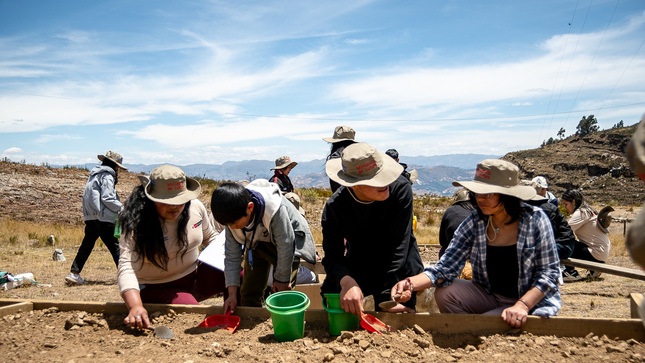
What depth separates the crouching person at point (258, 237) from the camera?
2744 millimetres

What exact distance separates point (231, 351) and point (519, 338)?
5.25 feet

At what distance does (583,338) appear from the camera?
2.56m

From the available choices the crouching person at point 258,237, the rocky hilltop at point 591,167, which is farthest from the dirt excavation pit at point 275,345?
the rocky hilltop at point 591,167

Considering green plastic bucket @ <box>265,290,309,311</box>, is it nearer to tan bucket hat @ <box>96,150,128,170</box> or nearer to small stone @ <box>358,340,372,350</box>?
small stone @ <box>358,340,372,350</box>

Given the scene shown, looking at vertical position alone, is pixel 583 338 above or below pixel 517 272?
below

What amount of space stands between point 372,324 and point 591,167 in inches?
2283

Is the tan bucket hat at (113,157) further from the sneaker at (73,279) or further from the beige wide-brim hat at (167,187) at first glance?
the beige wide-brim hat at (167,187)

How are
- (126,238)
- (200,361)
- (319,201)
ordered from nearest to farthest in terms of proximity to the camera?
1. (200,361)
2. (126,238)
3. (319,201)

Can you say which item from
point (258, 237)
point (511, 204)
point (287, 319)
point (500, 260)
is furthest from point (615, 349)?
point (258, 237)

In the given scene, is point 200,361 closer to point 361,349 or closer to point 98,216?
point 361,349

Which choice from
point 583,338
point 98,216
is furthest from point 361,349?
point 98,216

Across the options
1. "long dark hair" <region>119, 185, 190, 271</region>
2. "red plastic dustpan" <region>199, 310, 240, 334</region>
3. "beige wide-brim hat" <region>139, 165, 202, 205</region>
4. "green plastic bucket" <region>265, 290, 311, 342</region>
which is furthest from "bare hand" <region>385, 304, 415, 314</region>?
"long dark hair" <region>119, 185, 190, 271</region>

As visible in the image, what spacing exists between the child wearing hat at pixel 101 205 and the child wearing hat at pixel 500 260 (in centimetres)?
431

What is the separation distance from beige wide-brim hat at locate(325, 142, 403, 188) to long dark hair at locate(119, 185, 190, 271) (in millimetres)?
1300
